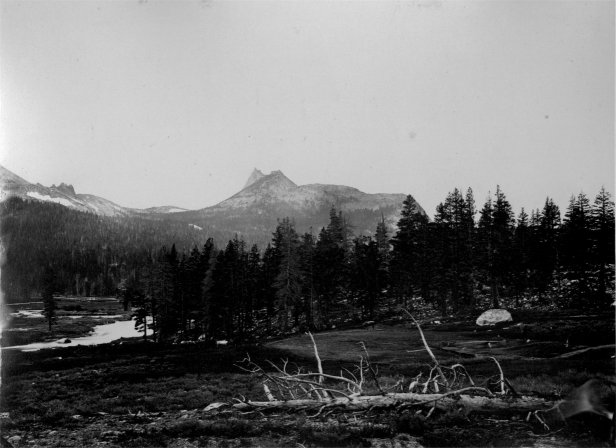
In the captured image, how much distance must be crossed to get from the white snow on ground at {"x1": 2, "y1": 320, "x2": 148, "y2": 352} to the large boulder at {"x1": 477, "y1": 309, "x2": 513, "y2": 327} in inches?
1367

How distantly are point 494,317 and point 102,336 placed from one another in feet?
152

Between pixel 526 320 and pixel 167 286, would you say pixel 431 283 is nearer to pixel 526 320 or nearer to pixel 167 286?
pixel 526 320

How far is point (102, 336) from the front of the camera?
4572cm

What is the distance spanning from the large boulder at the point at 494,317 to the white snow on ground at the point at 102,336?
34734 mm

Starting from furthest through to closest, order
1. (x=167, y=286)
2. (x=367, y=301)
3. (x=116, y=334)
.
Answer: (x=116, y=334), (x=167, y=286), (x=367, y=301)

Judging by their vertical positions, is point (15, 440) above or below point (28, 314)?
above

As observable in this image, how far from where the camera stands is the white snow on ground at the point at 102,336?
112ft

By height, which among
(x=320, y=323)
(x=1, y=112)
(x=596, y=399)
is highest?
(x=1, y=112)

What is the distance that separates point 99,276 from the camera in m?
118

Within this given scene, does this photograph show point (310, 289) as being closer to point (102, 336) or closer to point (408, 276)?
point (408, 276)

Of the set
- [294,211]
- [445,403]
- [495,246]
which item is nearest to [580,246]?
[445,403]

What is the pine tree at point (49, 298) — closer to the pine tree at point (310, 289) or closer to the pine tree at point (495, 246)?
the pine tree at point (310, 289)

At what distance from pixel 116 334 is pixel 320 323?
34.9 metres

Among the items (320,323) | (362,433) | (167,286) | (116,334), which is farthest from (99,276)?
(362,433)
